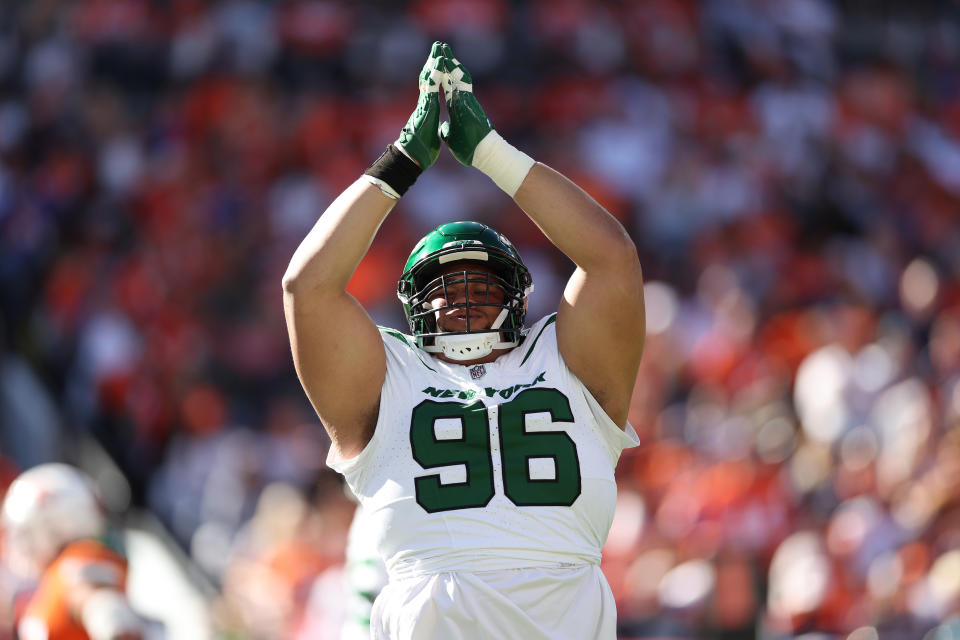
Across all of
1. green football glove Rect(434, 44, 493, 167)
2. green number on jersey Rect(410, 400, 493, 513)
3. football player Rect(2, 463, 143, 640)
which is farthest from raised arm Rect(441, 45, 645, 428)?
football player Rect(2, 463, 143, 640)

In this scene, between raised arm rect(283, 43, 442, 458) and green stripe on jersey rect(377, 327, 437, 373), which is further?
green stripe on jersey rect(377, 327, 437, 373)

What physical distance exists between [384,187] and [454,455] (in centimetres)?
66

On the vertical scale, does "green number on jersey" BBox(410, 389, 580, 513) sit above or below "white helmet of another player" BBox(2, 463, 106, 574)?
above

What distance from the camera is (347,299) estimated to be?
10.0ft

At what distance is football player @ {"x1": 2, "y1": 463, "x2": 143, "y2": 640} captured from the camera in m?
4.10

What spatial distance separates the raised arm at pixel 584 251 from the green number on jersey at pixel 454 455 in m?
0.31

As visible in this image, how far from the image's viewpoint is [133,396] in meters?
9.38

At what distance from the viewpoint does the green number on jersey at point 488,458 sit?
298cm

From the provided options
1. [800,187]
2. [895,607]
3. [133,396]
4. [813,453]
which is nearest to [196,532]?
[133,396]

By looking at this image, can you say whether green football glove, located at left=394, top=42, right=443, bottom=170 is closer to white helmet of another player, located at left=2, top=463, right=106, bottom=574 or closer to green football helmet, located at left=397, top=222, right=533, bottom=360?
green football helmet, located at left=397, top=222, right=533, bottom=360

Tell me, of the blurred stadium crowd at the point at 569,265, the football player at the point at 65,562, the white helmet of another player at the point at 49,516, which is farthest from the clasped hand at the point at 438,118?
the blurred stadium crowd at the point at 569,265

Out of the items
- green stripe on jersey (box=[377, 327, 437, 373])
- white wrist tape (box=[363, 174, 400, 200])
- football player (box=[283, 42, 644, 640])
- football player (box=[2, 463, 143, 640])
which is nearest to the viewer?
football player (box=[283, 42, 644, 640])

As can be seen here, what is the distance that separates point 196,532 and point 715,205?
4.97 m

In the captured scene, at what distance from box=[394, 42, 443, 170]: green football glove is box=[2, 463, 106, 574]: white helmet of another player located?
2115 millimetres
